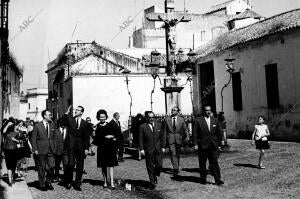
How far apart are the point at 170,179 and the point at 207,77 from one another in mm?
18753

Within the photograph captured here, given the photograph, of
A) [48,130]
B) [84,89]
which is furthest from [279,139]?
[84,89]

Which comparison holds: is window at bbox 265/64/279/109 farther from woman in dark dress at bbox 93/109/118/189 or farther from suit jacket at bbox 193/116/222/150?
woman in dark dress at bbox 93/109/118/189

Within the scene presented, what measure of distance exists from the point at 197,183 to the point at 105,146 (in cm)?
231

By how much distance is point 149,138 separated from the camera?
875 centimetres

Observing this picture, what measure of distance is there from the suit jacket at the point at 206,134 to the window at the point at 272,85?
1220 centimetres

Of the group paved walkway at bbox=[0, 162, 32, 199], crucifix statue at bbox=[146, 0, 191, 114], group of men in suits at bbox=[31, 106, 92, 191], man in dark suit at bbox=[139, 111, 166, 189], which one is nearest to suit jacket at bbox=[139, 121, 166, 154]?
man in dark suit at bbox=[139, 111, 166, 189]

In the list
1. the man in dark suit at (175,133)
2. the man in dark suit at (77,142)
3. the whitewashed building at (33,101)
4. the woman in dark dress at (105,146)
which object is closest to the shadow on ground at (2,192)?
the man in dark suit at (77,142)

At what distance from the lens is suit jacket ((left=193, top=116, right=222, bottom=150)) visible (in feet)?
28.5

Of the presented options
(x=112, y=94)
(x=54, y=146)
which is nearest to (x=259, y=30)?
(x=112, y=94)

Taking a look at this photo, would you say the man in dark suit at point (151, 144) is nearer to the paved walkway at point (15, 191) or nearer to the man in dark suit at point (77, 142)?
the man in dark suit at point (77, 142)

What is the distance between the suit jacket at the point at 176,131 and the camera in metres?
10.1

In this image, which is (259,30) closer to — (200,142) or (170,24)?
(170,24)

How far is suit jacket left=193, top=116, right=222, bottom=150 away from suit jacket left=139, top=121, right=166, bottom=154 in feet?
2.88

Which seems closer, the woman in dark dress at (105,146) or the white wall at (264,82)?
the woman in dark dress at (105,146)
